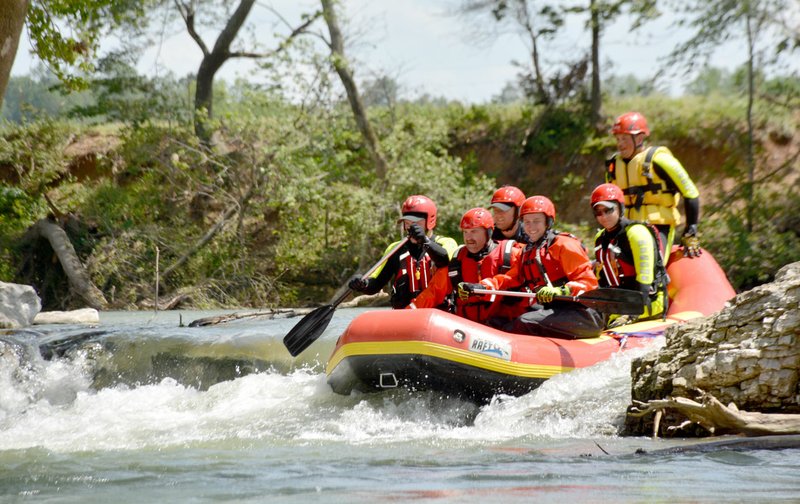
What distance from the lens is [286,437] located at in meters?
5.44

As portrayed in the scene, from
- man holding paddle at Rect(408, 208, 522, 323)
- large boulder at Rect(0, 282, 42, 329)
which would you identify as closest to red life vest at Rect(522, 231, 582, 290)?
man holding paddle at Rect(408, 208, 522, 323)

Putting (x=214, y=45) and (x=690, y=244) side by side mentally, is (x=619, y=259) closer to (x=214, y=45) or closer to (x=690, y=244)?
(x=690, y=244)

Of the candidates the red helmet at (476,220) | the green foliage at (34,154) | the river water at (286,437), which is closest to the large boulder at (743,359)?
the river water at (286,437)

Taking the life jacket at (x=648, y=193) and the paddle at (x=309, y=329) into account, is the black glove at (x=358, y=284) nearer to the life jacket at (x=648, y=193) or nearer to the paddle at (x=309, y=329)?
the paddle at (x=309, y=329)

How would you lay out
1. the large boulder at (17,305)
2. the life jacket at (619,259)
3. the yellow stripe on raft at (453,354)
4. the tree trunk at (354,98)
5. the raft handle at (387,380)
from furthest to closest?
the tree trunk at (354,98) < the large boulder at (17,305) < the life jacket at (619,259) < the raft handle at (387,380) < the yellow stripe on raft at (453,354)

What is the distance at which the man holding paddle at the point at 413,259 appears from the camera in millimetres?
7043

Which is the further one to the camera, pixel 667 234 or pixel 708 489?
pixel 667 234

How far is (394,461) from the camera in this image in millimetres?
4473

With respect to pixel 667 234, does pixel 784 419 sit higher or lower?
lower

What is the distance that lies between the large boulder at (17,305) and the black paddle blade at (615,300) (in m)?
6.28

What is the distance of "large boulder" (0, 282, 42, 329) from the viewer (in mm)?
10164

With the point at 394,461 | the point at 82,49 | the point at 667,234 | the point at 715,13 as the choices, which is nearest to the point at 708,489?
the point at 394,461

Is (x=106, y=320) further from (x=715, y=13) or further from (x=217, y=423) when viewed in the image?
(x=715, y=13)

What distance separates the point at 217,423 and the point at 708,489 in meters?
3.41
